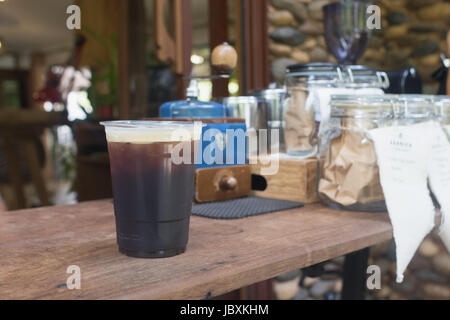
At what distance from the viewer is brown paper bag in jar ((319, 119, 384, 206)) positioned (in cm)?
97

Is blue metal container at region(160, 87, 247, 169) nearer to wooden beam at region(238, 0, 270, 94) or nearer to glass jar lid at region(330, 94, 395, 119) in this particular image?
glass jar lid at region(330, 94, 395, 119)

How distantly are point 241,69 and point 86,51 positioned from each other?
8.15 feet

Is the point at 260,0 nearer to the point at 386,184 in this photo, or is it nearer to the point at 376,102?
the point at 376,102

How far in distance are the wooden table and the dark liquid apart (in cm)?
2

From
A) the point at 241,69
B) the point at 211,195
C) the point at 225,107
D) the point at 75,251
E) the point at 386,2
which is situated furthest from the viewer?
the point at 386,2

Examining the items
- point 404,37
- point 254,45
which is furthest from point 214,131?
point 404,37

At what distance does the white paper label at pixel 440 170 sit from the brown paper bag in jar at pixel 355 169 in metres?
0.10

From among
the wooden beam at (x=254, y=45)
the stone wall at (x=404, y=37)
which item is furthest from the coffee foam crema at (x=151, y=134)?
the stone wall at (x=404, y=37)

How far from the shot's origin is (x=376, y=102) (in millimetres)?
975

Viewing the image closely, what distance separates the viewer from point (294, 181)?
3.54 ft

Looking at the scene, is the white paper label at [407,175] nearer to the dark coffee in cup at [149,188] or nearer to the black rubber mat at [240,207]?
the black rubber mat at [240,207]

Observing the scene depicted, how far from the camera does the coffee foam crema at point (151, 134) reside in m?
0.64

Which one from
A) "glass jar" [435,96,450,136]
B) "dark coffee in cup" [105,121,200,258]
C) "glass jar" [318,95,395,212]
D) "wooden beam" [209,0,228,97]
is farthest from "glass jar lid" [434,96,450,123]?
"wooden beam" [209,0,228,97]
